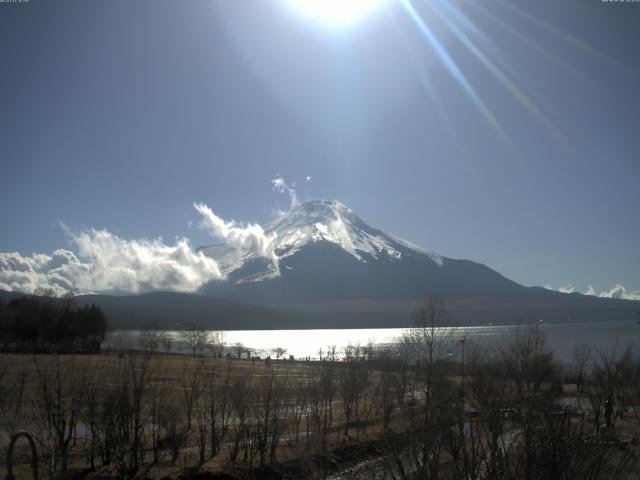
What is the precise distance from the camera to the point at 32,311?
90.8 metres

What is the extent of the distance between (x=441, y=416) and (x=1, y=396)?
1758 centimetres

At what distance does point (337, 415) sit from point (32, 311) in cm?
7444

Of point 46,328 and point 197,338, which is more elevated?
point 46,328

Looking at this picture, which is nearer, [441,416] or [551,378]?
[441,416]

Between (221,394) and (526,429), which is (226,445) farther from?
(526,429)

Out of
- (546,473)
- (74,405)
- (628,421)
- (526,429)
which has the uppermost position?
(526,429)

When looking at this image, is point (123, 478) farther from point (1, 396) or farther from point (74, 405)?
point (1, 396)

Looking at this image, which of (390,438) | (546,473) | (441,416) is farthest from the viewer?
(441,416)

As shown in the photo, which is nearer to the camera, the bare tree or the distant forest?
the distant forest

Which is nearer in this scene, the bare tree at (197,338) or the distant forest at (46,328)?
the distant forest at (46,328)

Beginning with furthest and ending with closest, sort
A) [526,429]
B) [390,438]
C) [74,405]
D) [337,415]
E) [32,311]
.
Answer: [32,311] → [337,415] → [74,405] → [390,438] → [526,429]

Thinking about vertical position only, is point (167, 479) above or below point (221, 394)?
below

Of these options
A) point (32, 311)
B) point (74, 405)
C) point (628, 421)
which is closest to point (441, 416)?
point (74, 405)

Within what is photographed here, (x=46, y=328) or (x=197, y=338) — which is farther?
(x=197, y=338)
